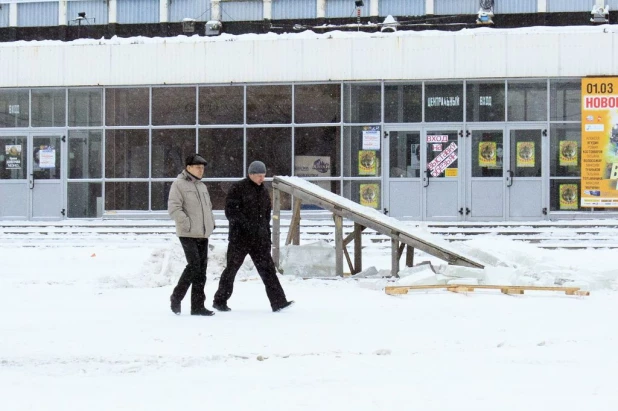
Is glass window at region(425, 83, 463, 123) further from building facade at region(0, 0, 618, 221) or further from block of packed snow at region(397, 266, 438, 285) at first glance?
block of packed snow at region(397, 266, 438, 285)

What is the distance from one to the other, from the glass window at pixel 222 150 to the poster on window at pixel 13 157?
15.6 feet

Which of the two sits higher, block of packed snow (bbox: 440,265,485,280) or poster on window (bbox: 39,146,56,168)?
poster on window (bbox: 39,146,56,168)

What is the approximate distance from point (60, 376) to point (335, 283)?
7.43 metres

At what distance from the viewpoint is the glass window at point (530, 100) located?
23.1 meters

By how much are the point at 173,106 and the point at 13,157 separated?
174 inches

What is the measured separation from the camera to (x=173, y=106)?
24.4 meters

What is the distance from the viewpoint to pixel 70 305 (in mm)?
11516

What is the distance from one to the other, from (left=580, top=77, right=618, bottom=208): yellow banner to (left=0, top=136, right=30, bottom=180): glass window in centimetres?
1376

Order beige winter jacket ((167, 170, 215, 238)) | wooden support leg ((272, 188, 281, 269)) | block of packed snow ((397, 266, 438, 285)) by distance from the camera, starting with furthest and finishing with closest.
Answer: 1. wooden support leg ((272, 188, 281, 269))
2. block of packed snow ((397, 266, 438, 285))
3. beige winter jacket ((167, 170, 215, 238))

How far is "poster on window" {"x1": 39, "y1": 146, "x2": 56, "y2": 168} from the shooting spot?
25.0 metres

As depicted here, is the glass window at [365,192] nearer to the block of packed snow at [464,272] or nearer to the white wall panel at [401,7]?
the white wall panel at [401,7]

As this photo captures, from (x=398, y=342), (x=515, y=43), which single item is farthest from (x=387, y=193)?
(x=398, y=342)

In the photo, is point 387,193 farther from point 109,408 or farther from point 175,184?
point 109,408

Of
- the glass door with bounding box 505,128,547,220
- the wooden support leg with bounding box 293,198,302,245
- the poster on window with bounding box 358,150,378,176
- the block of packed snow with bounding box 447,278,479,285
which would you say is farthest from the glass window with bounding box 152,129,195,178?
the block of packed snow with bounding box 447,278,479,285
